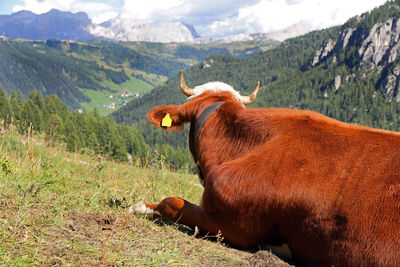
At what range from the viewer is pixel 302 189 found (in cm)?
330

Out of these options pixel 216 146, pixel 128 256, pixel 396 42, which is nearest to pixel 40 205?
pixel 128 256

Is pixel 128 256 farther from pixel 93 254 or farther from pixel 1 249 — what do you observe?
pixel 1 249

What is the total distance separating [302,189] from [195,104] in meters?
2.46

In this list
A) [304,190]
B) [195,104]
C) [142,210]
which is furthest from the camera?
[195,104]

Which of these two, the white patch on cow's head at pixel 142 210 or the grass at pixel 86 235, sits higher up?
the grass at pixel 86 235

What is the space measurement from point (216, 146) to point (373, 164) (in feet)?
6.38

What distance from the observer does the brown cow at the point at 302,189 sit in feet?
9.66

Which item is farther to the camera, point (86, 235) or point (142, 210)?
point (142, 210)

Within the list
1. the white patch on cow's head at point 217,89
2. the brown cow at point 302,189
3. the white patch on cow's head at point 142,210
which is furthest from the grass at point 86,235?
the white patch on cow's head at point 217,89

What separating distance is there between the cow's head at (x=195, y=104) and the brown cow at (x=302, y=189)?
0.64m

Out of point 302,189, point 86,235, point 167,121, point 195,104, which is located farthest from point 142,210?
point 302,189

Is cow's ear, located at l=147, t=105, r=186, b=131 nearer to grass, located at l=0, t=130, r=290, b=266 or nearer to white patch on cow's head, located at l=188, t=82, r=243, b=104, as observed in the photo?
white patch on cow's head, located at l=188, t=82, r=243, b=104

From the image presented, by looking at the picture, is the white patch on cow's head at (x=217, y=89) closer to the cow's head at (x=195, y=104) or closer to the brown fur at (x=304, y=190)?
the cow's head at (x=195, y=104)

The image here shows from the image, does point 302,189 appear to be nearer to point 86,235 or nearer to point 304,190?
point 304,190
